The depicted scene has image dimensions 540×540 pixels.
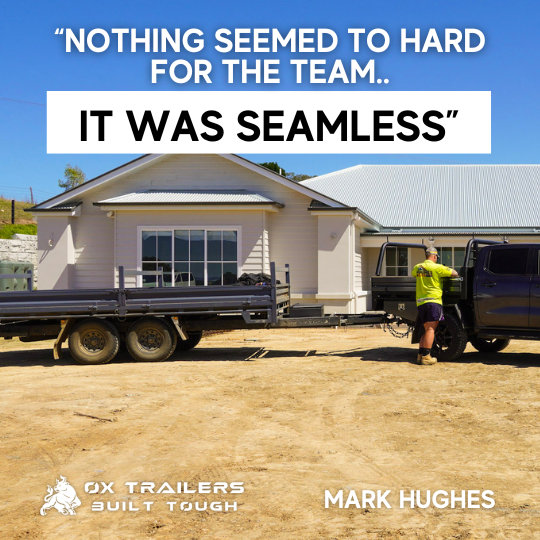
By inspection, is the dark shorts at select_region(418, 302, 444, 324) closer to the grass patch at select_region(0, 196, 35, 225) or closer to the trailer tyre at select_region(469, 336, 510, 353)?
the trailer tyre at select_region(469, 336, 510, 353)

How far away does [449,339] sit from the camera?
1184 cm

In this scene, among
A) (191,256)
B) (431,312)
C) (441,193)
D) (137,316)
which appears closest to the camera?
(431,312)

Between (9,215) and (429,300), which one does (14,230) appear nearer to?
(9,215)

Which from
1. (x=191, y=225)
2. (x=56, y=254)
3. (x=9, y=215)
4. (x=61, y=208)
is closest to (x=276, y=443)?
(x=191, y=225)

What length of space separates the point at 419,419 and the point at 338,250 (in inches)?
451

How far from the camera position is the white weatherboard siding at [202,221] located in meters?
19.0

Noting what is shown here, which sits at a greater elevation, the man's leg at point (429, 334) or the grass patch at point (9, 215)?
the grass patch at point (9, 215)

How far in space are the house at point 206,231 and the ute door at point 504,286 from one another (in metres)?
7.50

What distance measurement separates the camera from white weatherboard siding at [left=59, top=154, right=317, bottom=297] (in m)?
19.0

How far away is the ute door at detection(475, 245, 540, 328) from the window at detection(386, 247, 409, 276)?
11.8 meters

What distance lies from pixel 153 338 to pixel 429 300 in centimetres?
495

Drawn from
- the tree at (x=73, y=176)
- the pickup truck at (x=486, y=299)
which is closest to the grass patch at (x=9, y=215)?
the tree at (x=73, y=176)

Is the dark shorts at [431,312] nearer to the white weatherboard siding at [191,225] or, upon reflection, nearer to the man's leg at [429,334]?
the man's leg at [429,334]

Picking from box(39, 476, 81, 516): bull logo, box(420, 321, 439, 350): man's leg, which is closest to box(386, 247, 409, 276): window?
box(420, 321, 439, 350): man's leg
